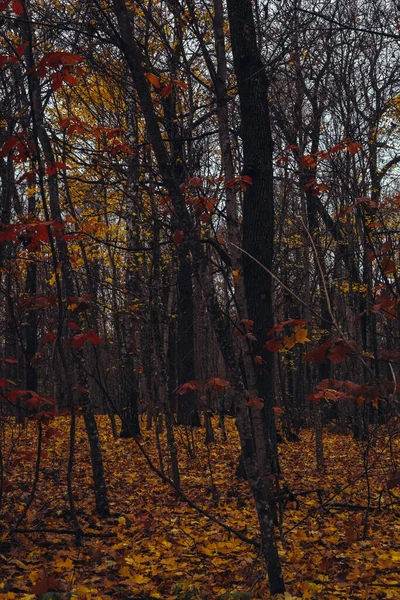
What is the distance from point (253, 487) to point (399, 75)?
34.5 ft

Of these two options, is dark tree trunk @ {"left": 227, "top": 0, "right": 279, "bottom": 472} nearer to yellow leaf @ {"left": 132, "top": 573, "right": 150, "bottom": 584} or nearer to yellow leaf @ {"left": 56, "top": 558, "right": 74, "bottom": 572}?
yellow leaf @ {"left": 132, "top": 573, "right": 150, "bottom": 584}

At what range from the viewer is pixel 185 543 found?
5.69 meters

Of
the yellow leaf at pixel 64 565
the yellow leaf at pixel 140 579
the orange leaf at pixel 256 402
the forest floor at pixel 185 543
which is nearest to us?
the orange leaf at pixel 256 402

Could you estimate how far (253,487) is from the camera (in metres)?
3.98

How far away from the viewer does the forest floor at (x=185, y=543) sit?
4410 mm

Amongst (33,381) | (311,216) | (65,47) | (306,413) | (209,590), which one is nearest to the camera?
(209,590)

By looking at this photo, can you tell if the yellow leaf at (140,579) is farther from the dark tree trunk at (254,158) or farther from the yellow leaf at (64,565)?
the dark tree trunk at (254,158)

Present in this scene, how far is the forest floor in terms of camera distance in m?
4.41

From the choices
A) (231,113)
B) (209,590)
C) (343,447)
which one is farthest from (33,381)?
(209,590)

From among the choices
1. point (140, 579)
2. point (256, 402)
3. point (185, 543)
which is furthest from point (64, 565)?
point (256, 402)

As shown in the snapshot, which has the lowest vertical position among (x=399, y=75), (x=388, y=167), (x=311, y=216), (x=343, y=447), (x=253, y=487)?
(x=343, y=447)

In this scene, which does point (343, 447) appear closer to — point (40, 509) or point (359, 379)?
point (359, 379)

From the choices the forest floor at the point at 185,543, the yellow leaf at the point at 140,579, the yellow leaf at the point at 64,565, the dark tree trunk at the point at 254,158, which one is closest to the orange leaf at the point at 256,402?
the forest floor at the point at 185,543

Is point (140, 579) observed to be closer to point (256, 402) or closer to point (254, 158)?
point (256, 402)
